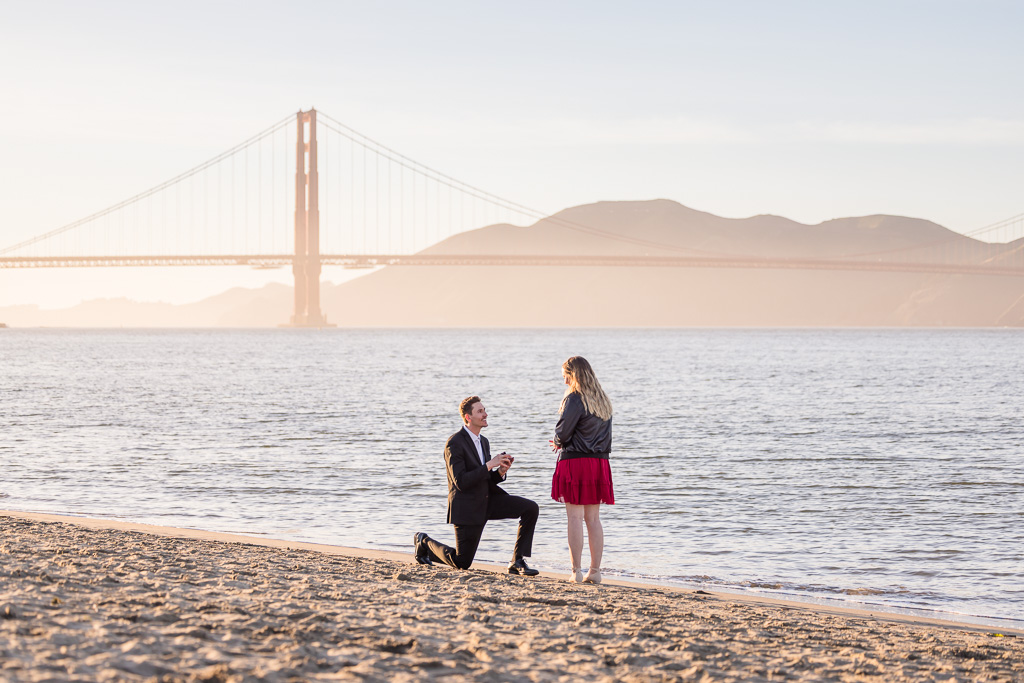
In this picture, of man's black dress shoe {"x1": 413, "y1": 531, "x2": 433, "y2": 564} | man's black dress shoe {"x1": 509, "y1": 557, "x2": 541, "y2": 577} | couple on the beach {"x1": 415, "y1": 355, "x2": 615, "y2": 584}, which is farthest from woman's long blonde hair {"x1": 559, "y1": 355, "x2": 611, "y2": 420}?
man's black dress shoe {"x1": 413, "y1": 531, "x2": 433, "y2": 564}

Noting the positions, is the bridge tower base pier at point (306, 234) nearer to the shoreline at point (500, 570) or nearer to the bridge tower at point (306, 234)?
the bridge tower at point (306, 234)

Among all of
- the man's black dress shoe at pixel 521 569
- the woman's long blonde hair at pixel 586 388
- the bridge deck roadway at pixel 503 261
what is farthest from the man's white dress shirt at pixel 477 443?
the bridge deck roadway at pixel 503 261

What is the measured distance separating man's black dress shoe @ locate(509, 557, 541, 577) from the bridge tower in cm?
8596

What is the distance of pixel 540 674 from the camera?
4.03 metres

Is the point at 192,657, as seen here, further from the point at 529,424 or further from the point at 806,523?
the point at 529,424

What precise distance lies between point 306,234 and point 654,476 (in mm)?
83310

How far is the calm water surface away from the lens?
7.86 m

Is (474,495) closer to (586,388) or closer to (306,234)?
(586,388)

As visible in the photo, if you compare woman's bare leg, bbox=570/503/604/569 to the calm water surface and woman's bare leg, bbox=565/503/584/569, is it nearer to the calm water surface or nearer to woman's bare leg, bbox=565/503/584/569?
woman's bare leg, bbox=565/503/584/569

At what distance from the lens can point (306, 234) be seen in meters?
92.8

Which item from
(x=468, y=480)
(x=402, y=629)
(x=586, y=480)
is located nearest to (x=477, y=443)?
(x=468, y=480)

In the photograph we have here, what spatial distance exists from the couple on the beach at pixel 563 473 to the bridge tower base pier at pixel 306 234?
85.8 metres

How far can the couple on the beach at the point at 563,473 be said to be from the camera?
5.99 metres

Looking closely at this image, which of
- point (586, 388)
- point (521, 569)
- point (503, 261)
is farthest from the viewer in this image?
point (503, 261)
